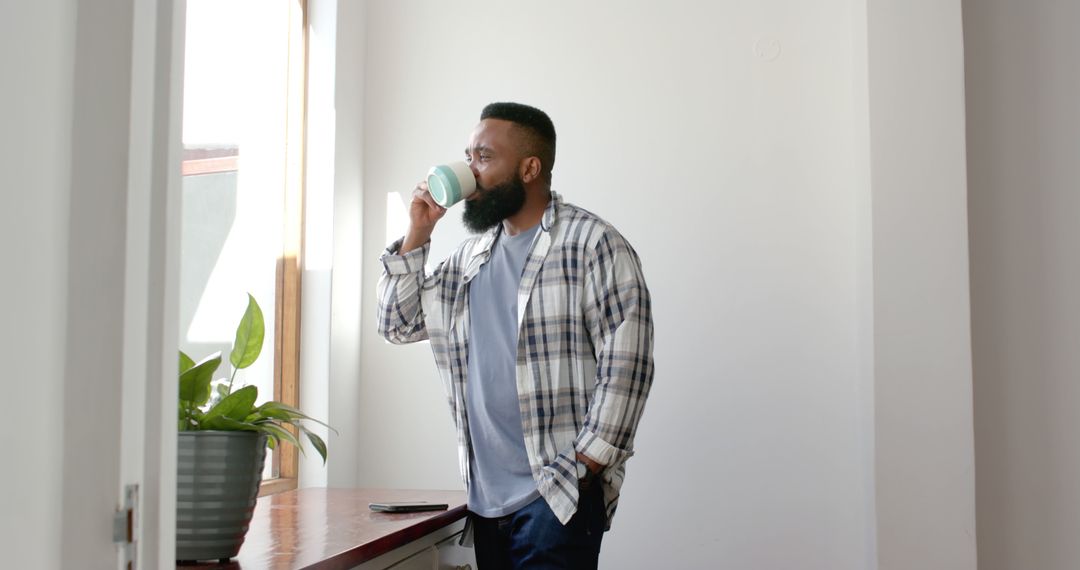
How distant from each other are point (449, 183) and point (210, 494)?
88 cm

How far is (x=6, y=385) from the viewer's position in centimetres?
79

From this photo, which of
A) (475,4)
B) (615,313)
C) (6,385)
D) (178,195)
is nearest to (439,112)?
(475,4)

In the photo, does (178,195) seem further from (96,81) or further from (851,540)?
(851,540)

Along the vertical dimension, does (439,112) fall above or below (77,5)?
above

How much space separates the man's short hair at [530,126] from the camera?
2.38 metres

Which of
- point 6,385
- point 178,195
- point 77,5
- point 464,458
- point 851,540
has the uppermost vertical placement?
point 77,5

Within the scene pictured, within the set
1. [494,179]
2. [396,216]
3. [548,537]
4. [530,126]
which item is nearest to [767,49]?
[530,126]

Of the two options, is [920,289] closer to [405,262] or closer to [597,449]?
[597,449]

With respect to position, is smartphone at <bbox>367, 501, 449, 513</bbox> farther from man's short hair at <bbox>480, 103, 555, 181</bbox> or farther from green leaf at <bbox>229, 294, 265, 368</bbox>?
man's short hair at <bbox>480, 103, 555, 181</bbox>

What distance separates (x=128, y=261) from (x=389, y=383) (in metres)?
2.32

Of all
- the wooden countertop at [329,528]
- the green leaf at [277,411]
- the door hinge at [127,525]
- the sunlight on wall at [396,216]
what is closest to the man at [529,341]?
the wooden countertop at [329,528]

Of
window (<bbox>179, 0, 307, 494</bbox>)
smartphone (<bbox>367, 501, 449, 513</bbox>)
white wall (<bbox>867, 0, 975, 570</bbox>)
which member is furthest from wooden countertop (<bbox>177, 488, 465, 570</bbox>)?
white wall (<bbox>867, 0, 975, 570</bbox>)

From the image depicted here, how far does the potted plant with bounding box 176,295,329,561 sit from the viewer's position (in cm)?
158

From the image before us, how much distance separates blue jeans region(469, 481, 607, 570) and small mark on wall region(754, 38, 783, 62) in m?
1.45
